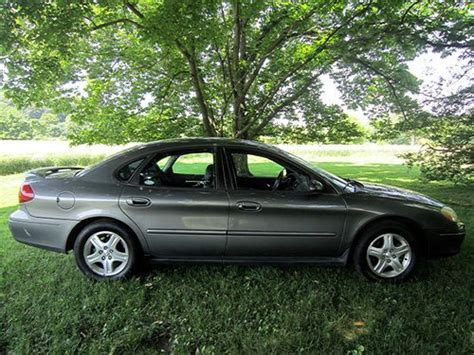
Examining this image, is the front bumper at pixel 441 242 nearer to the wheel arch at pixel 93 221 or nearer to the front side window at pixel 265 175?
the front side window at pixel 265 175

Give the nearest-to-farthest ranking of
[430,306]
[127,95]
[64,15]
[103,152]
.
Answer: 1. [430,306]
2. [64,15]
3. [127,95]
4. [103,152]

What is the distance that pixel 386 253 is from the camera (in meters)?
3.45

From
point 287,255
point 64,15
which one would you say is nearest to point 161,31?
point 64,15

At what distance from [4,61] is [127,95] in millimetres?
3893

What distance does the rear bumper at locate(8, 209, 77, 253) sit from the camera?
11.4 ft

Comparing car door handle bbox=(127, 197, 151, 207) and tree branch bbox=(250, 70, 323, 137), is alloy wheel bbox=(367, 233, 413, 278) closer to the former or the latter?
car door handle bbox=(127, 197, 151, 207)

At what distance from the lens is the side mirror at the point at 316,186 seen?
11.4 feet

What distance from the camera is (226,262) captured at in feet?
11.4

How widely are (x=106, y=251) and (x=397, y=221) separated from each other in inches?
118

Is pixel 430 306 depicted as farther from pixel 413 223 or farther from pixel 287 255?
pixel 287 255

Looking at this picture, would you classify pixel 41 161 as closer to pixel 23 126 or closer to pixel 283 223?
pixel 283 223

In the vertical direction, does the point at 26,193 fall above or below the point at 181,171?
below

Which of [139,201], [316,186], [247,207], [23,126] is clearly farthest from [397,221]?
[23,126]

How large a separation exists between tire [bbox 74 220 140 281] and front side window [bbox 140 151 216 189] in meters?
0.58
